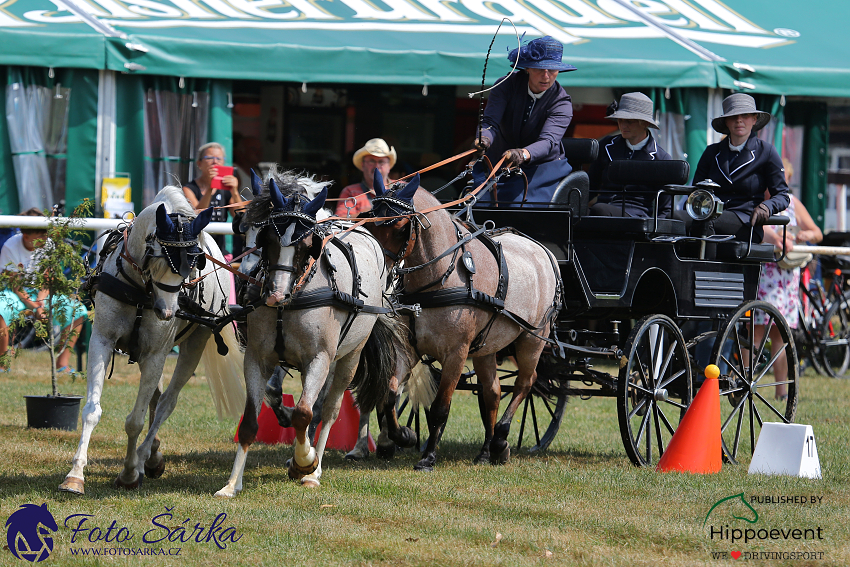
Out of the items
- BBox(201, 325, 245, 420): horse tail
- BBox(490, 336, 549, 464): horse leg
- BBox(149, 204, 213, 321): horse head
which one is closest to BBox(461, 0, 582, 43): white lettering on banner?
BBox(490, 336, 549, 464): horse leg

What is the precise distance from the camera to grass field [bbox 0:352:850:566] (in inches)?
171

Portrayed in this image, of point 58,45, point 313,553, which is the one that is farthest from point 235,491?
point 58,45

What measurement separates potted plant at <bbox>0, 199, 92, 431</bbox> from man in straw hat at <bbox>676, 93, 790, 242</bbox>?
439 centimetres

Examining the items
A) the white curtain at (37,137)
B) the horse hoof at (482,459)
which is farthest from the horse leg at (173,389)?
the white curtain at (37,137)

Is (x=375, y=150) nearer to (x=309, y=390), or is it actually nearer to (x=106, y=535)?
(x=309, y=390)

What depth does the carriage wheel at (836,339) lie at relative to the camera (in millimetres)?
11852

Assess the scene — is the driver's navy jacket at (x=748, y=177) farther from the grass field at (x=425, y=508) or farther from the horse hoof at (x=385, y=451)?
the horse hoof at (x=385, y=451)

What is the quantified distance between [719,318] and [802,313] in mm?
4569

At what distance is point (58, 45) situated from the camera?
33.9ft

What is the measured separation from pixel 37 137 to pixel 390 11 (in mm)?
4204

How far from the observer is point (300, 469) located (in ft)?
18.5

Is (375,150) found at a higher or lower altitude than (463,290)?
higher

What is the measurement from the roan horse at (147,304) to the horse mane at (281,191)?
0.22m

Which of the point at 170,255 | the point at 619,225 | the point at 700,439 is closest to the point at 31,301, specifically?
the point at 170,255
